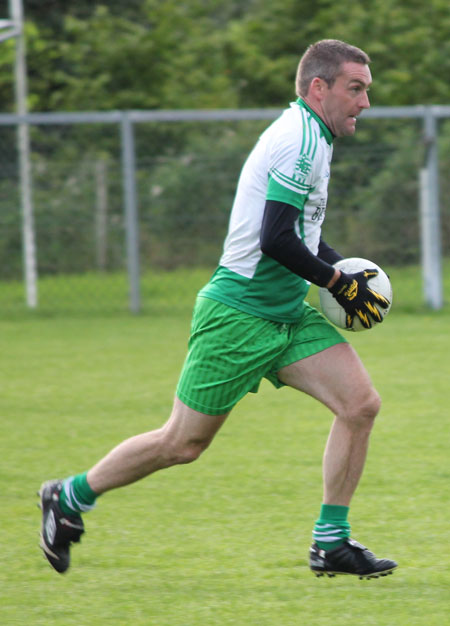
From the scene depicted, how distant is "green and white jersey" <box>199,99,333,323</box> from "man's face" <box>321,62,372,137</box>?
5cm

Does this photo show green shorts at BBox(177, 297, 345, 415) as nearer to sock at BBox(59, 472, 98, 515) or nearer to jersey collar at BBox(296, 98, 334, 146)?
sock at BBox(59, 472, 98, 515)

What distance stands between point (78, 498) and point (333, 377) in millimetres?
1075

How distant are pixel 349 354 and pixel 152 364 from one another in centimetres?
552

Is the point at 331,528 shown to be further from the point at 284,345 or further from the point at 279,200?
the point at 279,200

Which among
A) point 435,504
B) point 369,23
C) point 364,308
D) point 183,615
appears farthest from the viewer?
point 369,23

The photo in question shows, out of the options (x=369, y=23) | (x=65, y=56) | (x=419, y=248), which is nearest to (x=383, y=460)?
(x=419, y=248)

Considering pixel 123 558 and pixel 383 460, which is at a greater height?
pixel 123 558

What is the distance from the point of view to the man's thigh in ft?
13.9

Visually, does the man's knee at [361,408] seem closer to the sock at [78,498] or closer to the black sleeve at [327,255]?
the black sleeve at [327,255]

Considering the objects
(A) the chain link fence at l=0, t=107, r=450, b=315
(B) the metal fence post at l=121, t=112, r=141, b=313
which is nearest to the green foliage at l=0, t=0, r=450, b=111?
(A) the chain link fence at l=0, t=107, r=450, b=315

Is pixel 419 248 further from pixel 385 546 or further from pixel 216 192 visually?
pixel 385 546

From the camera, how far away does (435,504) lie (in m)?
5.17

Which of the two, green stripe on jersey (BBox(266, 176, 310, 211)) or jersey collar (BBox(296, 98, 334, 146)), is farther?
jersey collar (BBox(296, 98, 334, 146))

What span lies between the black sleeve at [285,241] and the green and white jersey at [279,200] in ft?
0.13
